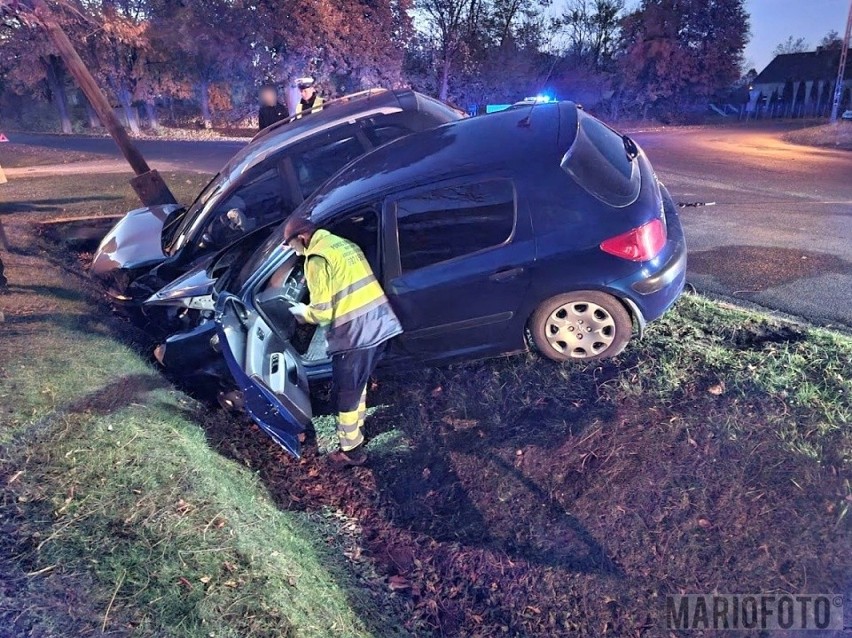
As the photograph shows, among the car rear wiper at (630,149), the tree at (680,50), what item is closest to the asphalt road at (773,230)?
the car rear wiper at (630,149)

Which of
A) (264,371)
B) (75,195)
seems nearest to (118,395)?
(264,371)

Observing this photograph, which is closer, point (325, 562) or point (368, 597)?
point (368, 597)

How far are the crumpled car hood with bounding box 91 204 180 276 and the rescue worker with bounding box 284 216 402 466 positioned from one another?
2579mm

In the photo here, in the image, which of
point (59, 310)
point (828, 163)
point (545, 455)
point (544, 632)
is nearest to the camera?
point (544, 632)

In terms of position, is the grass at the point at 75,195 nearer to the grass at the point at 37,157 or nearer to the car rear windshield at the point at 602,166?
the grass at the point at 37,157

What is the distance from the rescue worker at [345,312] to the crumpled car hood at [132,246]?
258 cm

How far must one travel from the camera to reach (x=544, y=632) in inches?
108

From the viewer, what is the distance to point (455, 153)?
4.20 meters

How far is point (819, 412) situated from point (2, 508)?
166 inches

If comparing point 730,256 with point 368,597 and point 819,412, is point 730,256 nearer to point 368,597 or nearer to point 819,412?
point 819,412

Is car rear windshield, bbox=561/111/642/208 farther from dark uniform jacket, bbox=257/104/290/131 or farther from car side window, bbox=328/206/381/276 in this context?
dark uniform jacket, bbox=257/104/290/131

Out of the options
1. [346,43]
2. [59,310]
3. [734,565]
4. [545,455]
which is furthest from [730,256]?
[346,43]

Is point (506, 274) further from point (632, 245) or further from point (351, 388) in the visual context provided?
point (351, 388)

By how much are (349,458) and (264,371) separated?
0.81 m
